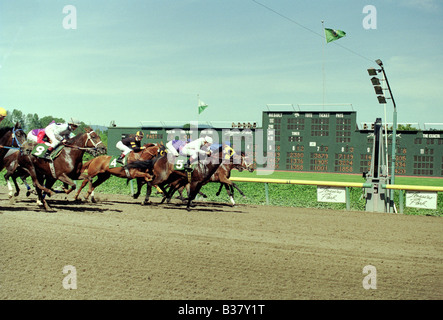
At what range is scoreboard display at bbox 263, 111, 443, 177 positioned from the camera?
2517cm

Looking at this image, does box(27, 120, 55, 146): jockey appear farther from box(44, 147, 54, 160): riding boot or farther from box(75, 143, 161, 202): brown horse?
box(75, 143, 161, 202): brown horse

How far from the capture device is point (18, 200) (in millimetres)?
13023

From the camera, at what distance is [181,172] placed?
12180 mm

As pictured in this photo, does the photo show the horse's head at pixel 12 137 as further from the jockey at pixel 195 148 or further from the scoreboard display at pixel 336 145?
the scoreboard display at pixel 336 145

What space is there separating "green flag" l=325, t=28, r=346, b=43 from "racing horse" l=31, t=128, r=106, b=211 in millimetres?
9491

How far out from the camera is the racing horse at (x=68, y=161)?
35.5 ft

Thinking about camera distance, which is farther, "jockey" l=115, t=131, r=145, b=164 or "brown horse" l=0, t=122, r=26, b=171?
"jockey" l=115, t=131, r=145, b=164

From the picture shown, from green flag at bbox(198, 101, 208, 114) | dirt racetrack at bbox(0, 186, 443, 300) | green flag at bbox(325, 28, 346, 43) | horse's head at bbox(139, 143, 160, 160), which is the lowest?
dirt racetrack at bbox(0, 186, 443, 300)

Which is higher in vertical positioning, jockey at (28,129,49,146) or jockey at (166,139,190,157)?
jockey at (28,129,49,146)

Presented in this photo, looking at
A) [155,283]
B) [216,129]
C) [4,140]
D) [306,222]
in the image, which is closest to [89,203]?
[4,140]

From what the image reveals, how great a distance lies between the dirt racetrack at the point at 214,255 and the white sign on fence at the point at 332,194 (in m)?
2.00

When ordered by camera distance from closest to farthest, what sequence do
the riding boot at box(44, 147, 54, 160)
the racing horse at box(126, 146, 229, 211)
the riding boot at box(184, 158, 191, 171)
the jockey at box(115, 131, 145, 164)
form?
the riding boot at box(44, 147, 54, 160)
the racing horse at box(126, 146, 229, 211)
the riding boot at box(184, 158, 191, 171)
the jockey at box(115, 131, 145, 164)

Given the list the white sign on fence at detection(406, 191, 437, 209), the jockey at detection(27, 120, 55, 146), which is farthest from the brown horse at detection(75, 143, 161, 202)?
the white sign on fence at detection(406, 191, 437, 209)
